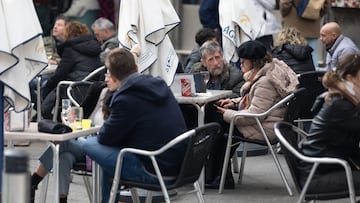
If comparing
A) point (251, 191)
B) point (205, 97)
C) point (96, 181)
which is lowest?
Result: point (251, 191)

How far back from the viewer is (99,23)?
1277 centimetres

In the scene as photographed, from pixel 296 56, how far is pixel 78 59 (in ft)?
7.59

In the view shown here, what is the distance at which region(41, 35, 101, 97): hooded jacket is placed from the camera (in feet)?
37.0

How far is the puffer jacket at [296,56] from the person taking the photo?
10.8 metres

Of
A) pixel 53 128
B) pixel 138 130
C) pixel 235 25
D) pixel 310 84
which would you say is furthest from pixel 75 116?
pixel 235 25

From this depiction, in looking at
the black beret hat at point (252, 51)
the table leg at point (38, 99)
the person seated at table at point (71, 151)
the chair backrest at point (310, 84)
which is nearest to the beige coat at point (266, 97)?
the black beret hat at point (252, 51)

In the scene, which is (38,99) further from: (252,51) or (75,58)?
(252,51)

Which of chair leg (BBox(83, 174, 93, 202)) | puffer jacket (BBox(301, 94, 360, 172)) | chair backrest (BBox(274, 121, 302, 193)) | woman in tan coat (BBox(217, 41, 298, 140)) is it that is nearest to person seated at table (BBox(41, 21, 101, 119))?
woman in tan coat (BBox(217, 41, 298, 140))

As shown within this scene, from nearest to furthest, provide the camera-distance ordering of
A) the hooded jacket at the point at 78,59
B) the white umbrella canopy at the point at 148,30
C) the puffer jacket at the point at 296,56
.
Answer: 1. the white umbrella canopy at the point at 148,30
2. the puffer jacket at the point at 296,56
3. the hooded jacket at the point at 78,59

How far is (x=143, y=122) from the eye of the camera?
7.22m

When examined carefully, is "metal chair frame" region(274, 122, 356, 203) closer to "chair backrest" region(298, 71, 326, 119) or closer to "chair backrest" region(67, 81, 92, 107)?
"chair backrest" region(298, 71, 326, 119)

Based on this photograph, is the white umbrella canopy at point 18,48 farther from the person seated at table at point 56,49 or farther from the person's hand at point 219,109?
the person seated at table at point 56,49

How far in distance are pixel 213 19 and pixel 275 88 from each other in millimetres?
3642

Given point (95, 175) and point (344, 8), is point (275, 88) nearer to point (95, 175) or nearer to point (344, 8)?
point (95, 175)
